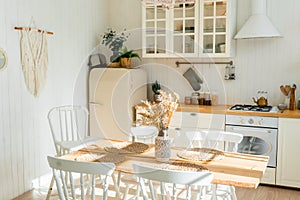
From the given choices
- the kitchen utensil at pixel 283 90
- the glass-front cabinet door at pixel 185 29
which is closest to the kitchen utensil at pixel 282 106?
the kitchen utensil at pixel 283 90

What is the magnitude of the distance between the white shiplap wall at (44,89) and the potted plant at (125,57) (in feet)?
1.51

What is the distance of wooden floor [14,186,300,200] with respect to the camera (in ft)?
11.6

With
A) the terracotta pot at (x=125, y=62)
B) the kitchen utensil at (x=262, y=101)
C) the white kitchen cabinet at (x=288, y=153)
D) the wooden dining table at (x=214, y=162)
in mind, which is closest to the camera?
the wooden dining table at (x=214, y=162)

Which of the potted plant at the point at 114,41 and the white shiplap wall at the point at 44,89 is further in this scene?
the potted plant at the point at 114,41

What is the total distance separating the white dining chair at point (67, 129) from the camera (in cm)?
341

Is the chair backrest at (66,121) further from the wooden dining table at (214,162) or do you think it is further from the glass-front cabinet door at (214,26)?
the glass-front cabinet door at (214,26)

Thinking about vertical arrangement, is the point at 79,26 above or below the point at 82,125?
above

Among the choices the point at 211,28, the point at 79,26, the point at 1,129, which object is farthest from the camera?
the point at 79,26

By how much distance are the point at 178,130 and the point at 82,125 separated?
1.35 m

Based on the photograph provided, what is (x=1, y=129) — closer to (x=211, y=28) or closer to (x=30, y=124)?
(x=30, y=124)

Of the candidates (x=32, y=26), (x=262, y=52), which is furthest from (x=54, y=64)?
(x=262, y=52)

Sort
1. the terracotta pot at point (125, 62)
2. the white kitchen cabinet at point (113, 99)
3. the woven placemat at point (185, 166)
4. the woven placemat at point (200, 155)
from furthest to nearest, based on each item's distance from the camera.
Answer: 1. the terracotta pot at point (125, 62)
2. the white kitchen cabinet at point (113, 99)
3. the woven placemat at point (200, 155)
4. the woven placemat at point (185, 166)

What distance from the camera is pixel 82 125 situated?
459 centimetres

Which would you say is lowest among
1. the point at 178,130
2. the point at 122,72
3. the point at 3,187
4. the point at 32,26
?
the point at 3,187
